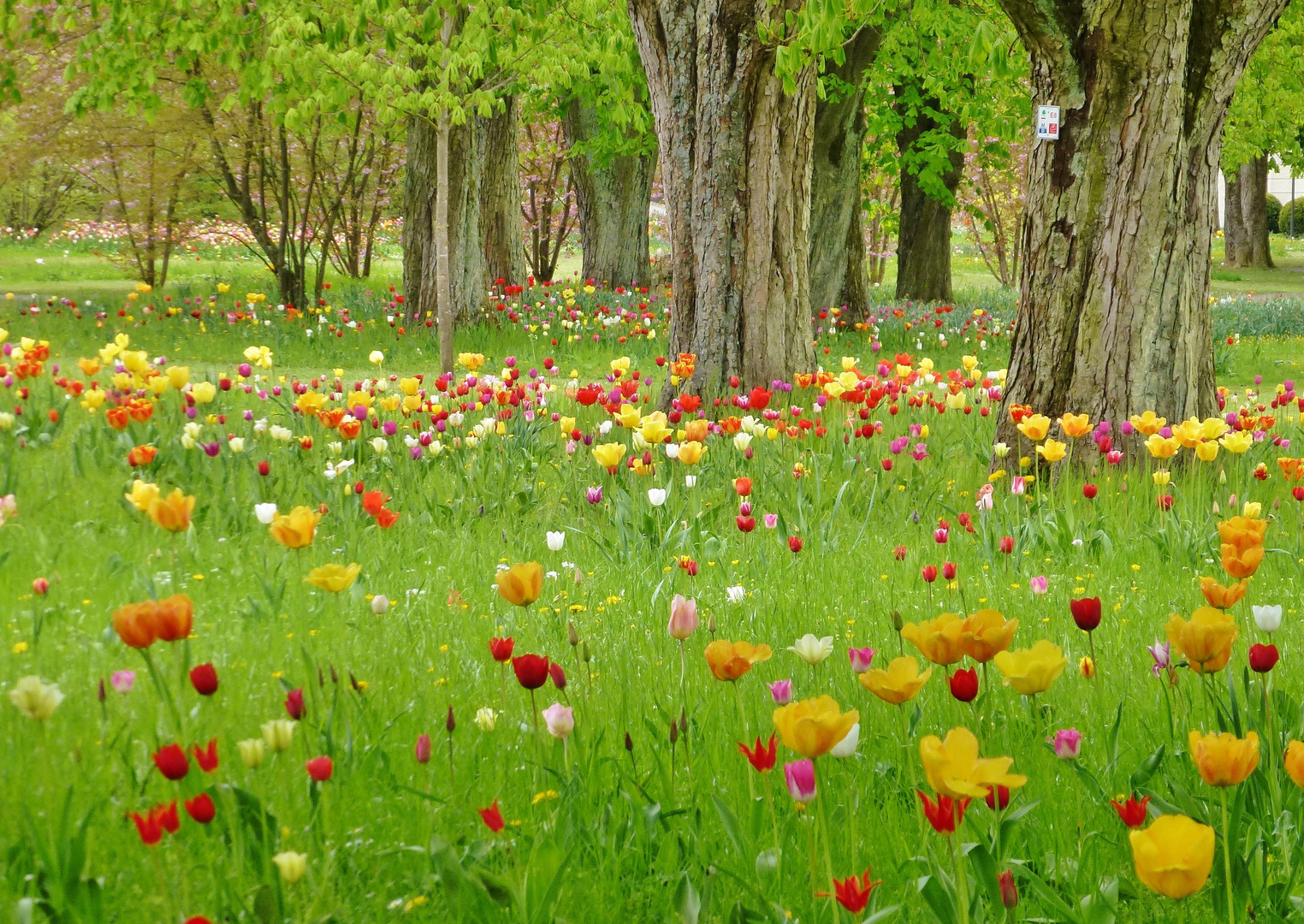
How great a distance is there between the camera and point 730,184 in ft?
22.9

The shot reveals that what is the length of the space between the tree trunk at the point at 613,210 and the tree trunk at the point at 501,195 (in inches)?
157

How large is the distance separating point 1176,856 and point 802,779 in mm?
460

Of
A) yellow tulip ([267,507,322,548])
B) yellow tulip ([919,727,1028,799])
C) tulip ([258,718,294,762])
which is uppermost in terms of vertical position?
yellow tulip ([267,507,322,548])

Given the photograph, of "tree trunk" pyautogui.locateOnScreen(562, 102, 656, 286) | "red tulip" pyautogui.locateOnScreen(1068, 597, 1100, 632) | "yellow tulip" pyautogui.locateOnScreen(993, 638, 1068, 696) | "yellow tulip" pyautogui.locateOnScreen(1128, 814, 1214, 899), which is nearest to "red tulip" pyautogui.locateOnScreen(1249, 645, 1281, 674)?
"red tulip" pyautogui.locateOnScreen(1068, 597, 1100, 632)

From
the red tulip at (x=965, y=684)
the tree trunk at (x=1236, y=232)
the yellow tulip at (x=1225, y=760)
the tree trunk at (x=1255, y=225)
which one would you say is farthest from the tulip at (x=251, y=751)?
the tree trunk at (x=1236, y=232)

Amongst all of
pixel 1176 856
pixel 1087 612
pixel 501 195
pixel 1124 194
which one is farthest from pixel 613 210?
pixel 1176 856

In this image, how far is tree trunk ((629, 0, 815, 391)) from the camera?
6.86 m

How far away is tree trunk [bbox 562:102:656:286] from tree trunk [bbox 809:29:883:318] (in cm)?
486

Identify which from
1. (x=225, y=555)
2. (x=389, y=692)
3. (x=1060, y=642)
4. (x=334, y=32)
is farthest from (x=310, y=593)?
(x=334, y=32)

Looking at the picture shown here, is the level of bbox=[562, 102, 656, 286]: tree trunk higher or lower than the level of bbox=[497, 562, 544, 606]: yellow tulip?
higher

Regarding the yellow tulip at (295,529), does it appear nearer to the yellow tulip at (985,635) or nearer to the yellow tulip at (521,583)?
the yellow tulip at (521,583)

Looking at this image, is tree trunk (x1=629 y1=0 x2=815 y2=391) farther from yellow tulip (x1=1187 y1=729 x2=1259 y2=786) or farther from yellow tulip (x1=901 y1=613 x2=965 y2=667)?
yellow tulip (x1=1187 y1=729 x2=1259 y2=786)

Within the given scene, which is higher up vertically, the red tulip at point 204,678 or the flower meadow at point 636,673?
the red tulip at point 204,678

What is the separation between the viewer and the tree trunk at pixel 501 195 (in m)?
13.2
